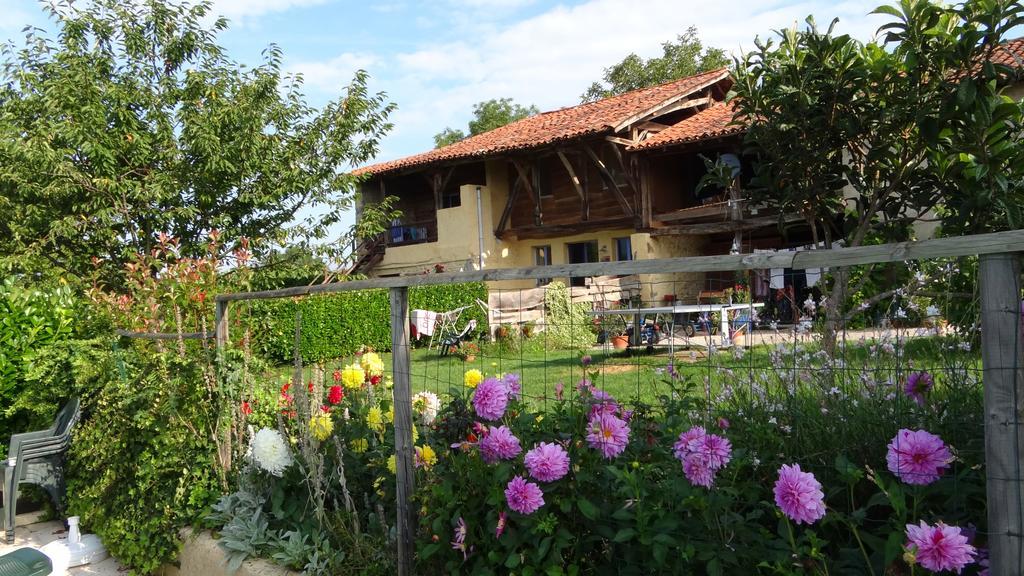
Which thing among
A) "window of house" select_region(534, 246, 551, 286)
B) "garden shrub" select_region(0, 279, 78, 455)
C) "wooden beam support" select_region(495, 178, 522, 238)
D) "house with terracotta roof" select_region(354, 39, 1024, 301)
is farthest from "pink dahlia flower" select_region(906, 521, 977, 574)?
"window of house" select_region(534, 246, 551, 286)

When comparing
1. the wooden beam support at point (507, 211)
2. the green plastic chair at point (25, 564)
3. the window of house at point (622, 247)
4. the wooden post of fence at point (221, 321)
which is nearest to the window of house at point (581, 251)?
the window of house at point (622, 247)

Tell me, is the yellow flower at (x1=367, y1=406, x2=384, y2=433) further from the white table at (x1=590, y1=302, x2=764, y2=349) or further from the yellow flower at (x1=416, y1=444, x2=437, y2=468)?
the white table at (x1=590, y1=302, x2=764, y2=349)

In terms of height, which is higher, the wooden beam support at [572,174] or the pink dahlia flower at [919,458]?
the wooden beam support at [572,174]

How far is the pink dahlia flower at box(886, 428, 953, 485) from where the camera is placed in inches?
71.5

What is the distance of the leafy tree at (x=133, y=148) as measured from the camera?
30.2 ft

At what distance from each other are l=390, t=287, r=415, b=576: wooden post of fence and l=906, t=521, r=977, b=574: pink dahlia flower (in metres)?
1.75

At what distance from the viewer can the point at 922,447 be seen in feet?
6.00

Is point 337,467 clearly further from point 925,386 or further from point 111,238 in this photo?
point 111,238

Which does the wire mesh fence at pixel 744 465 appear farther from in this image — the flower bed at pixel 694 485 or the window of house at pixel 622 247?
the window of house at pixel 622 247

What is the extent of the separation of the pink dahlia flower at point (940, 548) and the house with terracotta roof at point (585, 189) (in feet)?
43.6

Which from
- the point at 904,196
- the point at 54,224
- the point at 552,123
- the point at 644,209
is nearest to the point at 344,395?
the point at 904,196

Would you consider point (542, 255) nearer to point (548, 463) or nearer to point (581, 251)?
point (581, 251)

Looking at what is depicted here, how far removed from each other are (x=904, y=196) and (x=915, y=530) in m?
3.46

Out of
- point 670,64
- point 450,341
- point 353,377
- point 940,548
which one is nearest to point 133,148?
point 450,341
